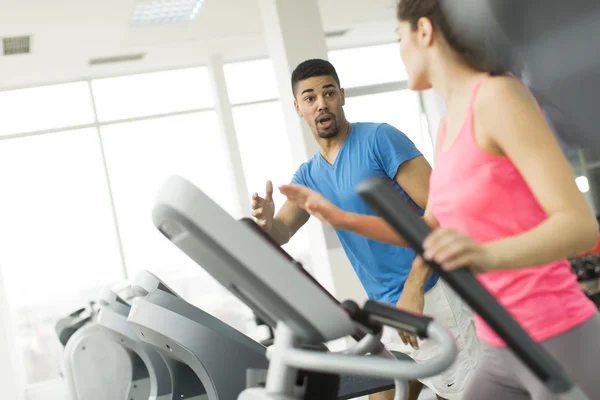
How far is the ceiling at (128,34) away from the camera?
6457mm

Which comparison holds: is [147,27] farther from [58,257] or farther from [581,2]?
[581,2]

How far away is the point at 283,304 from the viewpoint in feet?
3.93

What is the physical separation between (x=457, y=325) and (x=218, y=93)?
651 centimetres

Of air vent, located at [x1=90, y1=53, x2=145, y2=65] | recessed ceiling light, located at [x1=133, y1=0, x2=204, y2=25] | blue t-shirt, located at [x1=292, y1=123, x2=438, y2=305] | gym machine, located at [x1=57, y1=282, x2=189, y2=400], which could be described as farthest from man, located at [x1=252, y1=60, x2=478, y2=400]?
air vent, located at [x1=90, y1=53, x2=145, y2=65]

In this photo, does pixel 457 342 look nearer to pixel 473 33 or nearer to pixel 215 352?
pixel 215 352

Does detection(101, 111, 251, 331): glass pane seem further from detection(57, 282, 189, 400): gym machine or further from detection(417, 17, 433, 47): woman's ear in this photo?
detection(417, 17, 433, 47): woman's ear

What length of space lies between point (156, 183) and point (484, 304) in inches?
311

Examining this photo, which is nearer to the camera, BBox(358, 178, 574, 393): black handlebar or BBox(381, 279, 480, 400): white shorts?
BBox(358, 178, 574, 393): black handlebar

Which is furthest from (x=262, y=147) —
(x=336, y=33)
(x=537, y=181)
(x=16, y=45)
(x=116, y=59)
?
(x=537, y=181)

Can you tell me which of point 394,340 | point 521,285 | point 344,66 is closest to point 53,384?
point 344,66

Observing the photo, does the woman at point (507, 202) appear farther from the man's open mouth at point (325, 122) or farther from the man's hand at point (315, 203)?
the man's open mouth at point (325, 122)

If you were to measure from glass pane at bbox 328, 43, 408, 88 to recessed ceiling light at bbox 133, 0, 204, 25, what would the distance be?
2637 mm

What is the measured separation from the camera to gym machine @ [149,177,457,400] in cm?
114

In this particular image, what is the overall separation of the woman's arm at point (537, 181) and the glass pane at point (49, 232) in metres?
7.70
